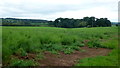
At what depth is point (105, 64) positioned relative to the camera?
5.84 metres

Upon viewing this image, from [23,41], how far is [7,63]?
2.14 meters

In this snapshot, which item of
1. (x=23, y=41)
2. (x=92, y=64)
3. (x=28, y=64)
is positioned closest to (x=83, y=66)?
(x=92, y=64)

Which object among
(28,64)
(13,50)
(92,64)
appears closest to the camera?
(28,64)

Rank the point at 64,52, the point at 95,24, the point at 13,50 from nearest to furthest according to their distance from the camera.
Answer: the point at 13,50
the point at 64,52
the point at 95,24

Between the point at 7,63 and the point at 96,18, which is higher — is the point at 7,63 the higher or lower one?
the lower one

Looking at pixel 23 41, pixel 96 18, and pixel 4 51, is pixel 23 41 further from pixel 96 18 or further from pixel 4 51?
pixel 96 18

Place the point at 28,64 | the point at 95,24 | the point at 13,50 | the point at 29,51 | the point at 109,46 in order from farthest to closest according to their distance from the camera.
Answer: the point at 95,24 → the point at 109,46 → the point at 29,51 → the point at 13,50 → the point at 28,64

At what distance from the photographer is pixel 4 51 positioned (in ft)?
18.0

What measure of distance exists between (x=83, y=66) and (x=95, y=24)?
5575 centimetres

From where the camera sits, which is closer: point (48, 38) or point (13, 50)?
point (13, 50)

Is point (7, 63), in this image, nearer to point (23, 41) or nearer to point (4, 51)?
point (4, 51)

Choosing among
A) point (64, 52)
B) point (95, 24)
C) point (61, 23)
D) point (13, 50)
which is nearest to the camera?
point (13, 50)

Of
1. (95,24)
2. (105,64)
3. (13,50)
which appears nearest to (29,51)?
(13,50)

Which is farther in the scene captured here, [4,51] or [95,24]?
[95,24]
